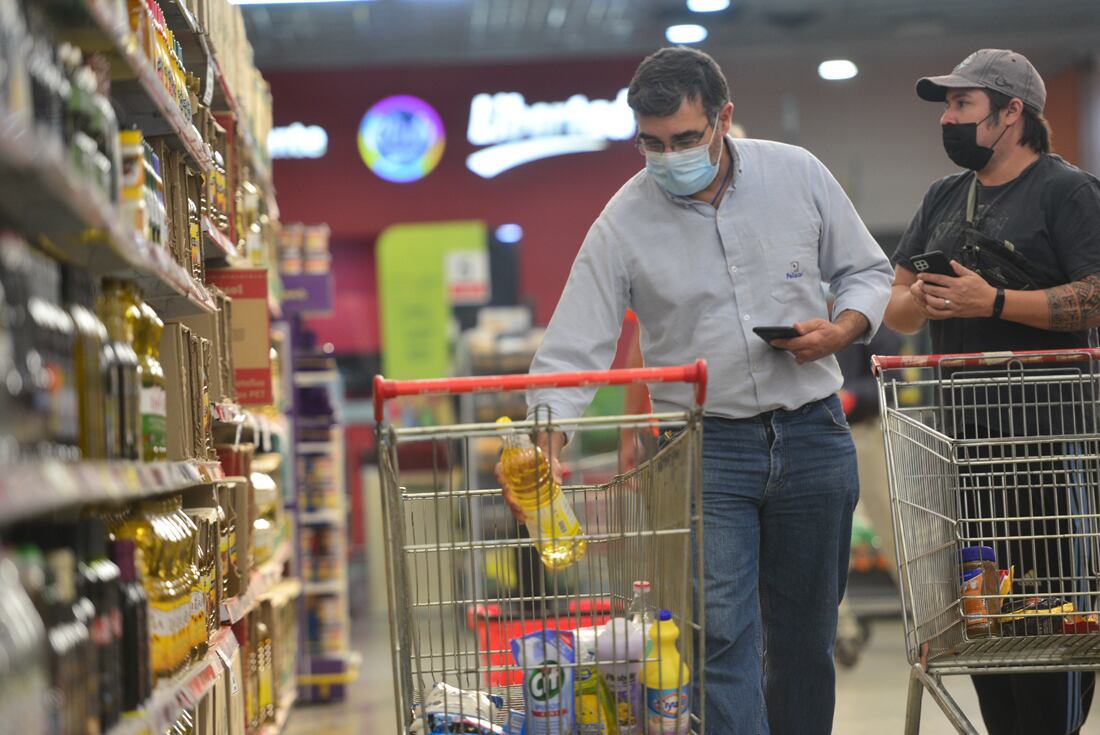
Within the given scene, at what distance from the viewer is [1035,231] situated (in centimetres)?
330

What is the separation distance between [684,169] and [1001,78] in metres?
1.03

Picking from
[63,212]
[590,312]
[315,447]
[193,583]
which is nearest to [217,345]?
[193,583]

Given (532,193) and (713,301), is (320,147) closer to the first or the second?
(532,193)

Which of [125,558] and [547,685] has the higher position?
[125,558]

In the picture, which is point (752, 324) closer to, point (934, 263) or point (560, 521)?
point (934, 263)

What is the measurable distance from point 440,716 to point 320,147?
34.9 feet

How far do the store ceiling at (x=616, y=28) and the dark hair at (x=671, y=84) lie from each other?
27.8 feet

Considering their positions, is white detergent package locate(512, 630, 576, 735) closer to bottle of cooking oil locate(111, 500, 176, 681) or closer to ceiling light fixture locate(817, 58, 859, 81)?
bottle of cooking oil locate(111, 500, 176, 681)

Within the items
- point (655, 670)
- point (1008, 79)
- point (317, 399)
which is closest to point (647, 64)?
point (1008, 79)

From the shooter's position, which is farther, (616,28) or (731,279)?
(616,28)

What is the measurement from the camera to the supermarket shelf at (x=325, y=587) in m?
6.67

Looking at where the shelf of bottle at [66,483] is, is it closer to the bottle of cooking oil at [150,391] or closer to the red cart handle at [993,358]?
the bottle of cooking oil at [150,391]

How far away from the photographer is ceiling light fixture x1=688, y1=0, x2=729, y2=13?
10.9 metres

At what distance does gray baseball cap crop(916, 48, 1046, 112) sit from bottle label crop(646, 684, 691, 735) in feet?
5.93
